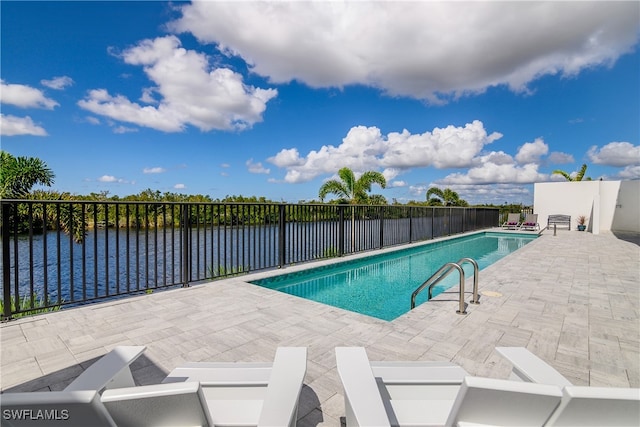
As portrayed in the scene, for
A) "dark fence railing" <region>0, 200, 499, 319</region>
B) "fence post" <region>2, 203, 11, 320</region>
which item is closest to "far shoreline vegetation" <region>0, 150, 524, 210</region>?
"dark fence railing" <region>0, 200, 499, 319</region>

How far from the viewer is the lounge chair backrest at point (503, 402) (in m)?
0.96

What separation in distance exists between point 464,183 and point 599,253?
20.6m

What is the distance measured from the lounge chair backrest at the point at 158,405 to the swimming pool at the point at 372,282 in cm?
361

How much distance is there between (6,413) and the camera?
86cm

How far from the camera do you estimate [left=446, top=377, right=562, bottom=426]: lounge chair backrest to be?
3.17 feet

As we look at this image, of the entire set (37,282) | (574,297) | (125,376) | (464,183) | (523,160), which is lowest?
(37,282)

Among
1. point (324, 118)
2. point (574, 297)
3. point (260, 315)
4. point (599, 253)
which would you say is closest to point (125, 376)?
point (260, 315)

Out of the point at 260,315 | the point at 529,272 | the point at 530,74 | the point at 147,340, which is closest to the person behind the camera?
the point at 147,340

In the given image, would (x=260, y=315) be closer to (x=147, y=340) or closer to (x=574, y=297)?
(x=147, y=340)

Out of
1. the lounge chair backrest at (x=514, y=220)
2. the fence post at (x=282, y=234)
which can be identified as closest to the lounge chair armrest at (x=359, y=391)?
the fence post at (x=282, y=234)

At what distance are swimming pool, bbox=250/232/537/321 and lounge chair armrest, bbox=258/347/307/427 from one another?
9.88 feet

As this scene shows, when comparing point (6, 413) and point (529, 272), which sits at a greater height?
point (6, 413)

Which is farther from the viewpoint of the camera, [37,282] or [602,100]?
[602,100]

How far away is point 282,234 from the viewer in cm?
565
